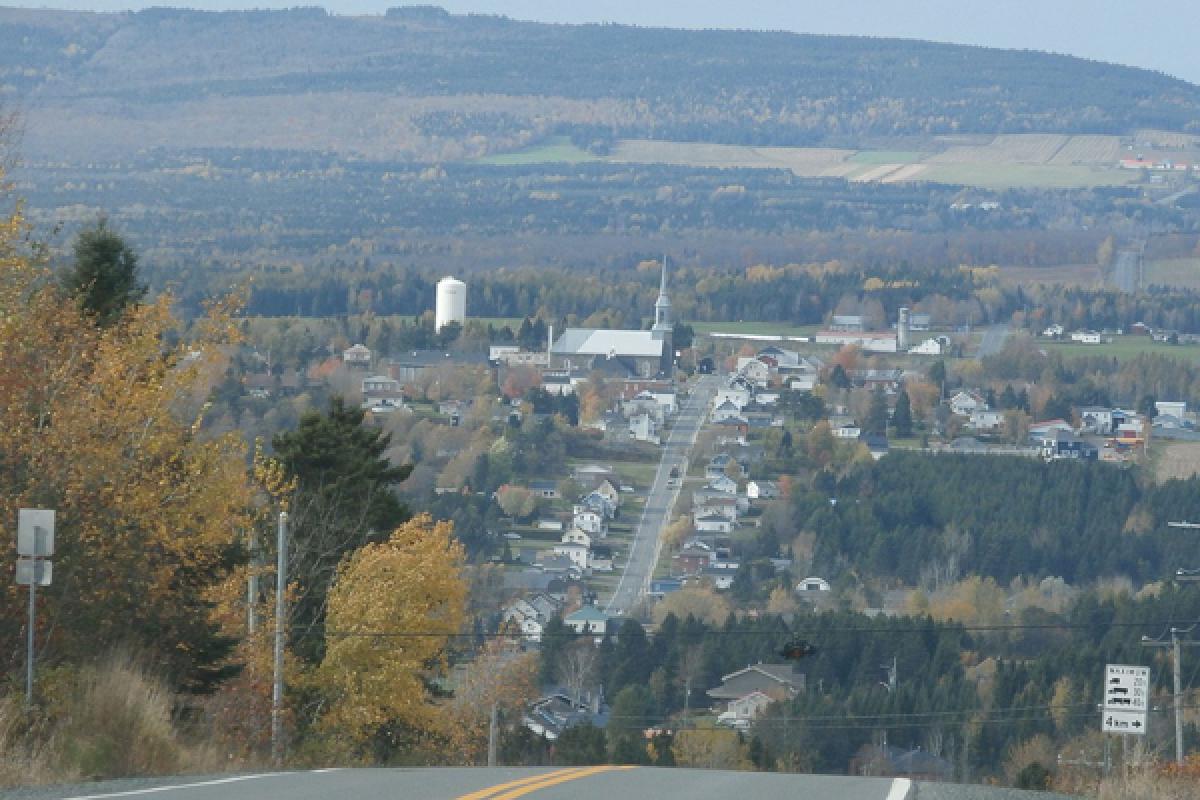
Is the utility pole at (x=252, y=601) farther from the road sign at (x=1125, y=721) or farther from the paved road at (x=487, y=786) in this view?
the road sign at (x=1125, y=721)

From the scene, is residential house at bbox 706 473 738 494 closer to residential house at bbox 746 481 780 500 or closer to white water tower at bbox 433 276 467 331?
residential house at bbox 746 481 780 500

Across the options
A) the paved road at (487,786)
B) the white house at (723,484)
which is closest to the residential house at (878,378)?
the white house at (723,484)

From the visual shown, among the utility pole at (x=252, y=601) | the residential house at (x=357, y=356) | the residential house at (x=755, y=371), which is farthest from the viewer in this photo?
the residential house at (x=755, y=371)

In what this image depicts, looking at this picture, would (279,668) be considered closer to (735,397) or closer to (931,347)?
(735,397)

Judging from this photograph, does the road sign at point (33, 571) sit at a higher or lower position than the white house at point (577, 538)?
higher

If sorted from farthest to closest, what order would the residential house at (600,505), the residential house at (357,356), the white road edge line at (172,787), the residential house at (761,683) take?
the residential house at (357,356), the residential house at (600,505), the residential house at (761,683), the white road edge line at (172,787)

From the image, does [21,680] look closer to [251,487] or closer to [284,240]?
[251,487]
